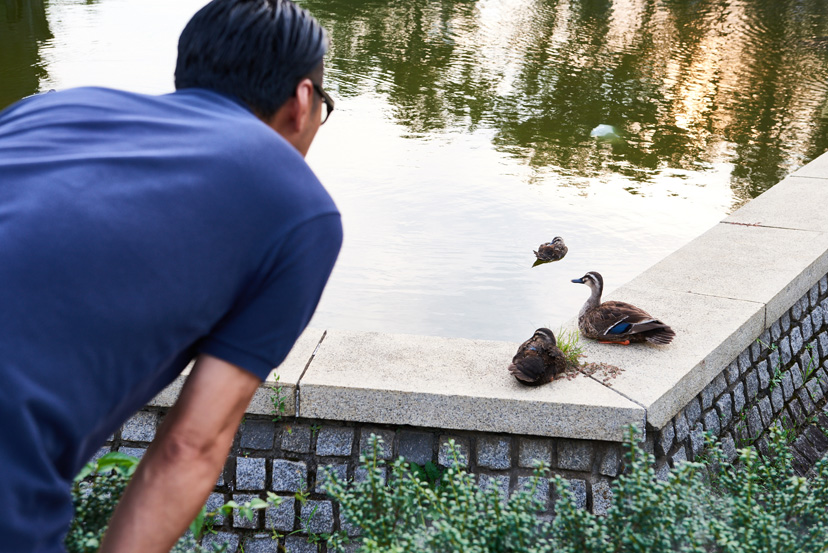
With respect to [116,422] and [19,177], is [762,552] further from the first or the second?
[19,177]

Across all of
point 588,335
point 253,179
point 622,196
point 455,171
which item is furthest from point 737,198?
point 253,179

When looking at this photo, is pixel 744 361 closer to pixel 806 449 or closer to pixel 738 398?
pixel 738 398

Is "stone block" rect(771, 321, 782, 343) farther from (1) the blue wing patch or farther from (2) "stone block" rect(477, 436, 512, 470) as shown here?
(2) "stone block" rect(477, 436, 512, 470)

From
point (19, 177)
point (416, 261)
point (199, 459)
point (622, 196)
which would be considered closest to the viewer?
point (19, 177)

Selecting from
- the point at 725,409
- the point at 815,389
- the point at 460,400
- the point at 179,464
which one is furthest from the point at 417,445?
the point at 815,389

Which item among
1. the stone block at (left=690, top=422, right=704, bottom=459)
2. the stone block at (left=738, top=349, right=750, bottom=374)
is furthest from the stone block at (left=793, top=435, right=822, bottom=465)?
the stone block at (left=690, top=422, right=704, bottom=459)

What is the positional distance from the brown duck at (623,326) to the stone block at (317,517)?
180 cm

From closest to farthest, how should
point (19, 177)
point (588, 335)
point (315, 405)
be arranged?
1. point (19, 177)
2. point (315, 405)
3. point (588, 335)

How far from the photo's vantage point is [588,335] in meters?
4.65

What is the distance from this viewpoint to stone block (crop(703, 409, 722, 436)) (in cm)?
474

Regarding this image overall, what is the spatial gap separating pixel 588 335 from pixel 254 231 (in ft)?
11.1

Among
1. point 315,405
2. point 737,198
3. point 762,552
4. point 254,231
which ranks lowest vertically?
point 737,198

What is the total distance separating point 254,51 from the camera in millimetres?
1900

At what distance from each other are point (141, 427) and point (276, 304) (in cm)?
299
